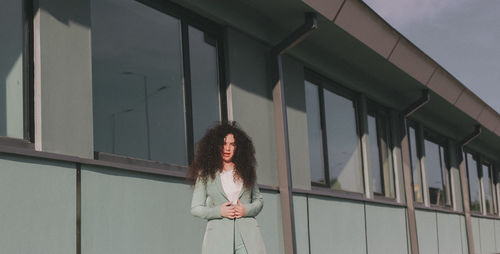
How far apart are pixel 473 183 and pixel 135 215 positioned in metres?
15.7

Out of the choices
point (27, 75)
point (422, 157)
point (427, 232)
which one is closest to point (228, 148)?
point (27, 75)

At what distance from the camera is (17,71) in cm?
550

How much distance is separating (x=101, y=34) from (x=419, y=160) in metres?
10.5

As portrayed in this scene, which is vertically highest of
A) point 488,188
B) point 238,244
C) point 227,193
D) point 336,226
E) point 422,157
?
point 488,188

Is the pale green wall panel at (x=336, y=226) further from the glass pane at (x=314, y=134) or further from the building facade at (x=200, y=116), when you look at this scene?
the glass pane at (x=314, y=134)

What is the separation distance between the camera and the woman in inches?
201

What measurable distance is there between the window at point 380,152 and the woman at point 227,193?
736 centimetres

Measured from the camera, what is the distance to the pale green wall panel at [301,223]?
914 centimetres

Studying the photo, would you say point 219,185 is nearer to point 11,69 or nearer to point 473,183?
point 11,69

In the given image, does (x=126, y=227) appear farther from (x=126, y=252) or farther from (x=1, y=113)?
(x=1, y=113)

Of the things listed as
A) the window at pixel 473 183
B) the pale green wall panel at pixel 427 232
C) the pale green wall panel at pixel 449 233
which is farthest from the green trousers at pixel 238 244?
the window at pixel 473 183

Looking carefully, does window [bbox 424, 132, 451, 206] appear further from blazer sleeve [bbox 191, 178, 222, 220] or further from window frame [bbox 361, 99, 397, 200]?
blazer sleeve [bbox 191, 178, 222, 220]

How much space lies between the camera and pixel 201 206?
5180mm

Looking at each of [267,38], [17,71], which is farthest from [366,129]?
[17,71]
